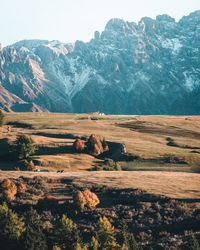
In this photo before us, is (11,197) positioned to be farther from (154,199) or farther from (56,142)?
(56,142)

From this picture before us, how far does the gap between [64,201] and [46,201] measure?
294cm

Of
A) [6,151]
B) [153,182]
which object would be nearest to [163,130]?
[6,151]

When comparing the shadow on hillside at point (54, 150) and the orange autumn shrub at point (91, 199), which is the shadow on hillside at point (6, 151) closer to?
the shadow on hillside at point (54, 150)

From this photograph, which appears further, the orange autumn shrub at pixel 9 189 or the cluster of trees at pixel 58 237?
the orange autumn shrub at pixel 9 189

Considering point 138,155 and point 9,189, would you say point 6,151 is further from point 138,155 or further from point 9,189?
point 9,189

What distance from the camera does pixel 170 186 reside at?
5394cm

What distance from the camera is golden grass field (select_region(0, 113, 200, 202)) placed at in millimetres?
56625

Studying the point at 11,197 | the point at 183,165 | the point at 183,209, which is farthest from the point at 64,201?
the point at 183,165

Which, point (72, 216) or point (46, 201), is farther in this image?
point (46, 201)

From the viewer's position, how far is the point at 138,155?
323ft

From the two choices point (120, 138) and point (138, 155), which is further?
point (120, 138)

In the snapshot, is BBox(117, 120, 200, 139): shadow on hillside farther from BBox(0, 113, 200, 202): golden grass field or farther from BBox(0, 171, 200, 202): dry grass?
BBox(0, 171, 200, 202): dry grass

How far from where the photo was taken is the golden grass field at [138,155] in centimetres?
5662

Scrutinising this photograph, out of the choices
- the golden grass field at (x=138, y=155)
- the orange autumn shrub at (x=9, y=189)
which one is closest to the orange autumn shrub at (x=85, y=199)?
the golden grass field at (x=138, y=155)
